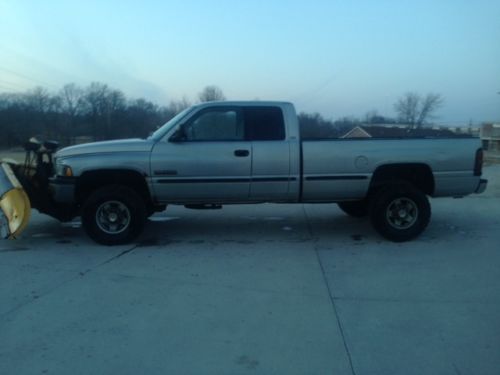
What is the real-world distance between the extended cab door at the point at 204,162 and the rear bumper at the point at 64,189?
113 centimetres

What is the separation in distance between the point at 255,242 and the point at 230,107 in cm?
203

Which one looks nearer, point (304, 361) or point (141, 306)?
point (304, 361)

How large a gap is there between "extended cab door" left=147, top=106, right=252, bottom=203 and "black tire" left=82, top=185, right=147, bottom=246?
0.38 meters

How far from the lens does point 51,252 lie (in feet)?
20.8

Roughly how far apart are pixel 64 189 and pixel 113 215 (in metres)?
0.76

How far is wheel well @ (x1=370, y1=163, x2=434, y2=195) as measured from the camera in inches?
269

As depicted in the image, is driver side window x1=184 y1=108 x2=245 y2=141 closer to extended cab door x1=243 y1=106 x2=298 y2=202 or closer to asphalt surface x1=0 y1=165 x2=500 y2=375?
extended cab door x1=243 y1=106 x2=298 y2=202

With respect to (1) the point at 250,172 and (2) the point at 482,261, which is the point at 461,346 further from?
(1) the point at 250,172

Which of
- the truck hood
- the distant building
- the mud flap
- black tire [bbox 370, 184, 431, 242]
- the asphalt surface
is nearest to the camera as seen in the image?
the asphalt surface

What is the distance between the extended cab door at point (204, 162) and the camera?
21.4 ft

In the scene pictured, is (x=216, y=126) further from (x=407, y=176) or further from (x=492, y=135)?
(x=492, y=135)

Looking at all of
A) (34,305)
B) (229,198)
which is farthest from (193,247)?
(34,305)

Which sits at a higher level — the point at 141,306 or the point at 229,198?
the point at 229,198

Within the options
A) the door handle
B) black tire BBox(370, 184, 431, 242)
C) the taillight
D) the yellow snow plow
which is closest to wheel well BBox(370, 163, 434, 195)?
black tire BBox(370, 184, 431, 242)
